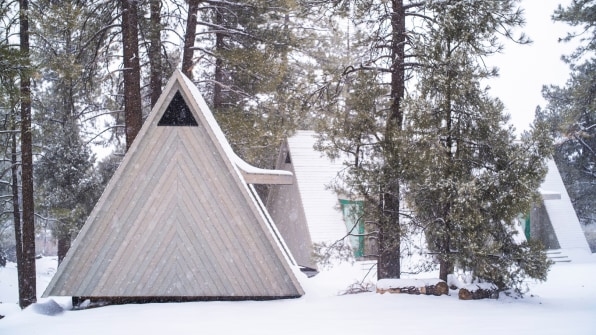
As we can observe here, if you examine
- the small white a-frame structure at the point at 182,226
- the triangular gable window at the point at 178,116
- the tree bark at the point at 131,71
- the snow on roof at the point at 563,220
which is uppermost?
the tree bark at the point at 131,71

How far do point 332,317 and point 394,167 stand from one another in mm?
2913

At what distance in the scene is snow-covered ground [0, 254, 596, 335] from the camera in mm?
5922

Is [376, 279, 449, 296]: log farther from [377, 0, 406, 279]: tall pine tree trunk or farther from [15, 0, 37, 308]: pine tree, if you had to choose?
[15, 0, 37, 308]: pine tree

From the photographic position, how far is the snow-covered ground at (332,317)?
5.92 metres

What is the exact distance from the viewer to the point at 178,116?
7.68 metres

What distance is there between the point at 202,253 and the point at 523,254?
198 inches

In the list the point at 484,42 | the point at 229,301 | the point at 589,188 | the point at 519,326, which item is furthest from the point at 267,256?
the point at 589,188

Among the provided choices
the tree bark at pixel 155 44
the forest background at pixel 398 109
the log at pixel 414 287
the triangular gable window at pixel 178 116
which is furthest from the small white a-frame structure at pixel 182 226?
the tree bark at pixel 155 44

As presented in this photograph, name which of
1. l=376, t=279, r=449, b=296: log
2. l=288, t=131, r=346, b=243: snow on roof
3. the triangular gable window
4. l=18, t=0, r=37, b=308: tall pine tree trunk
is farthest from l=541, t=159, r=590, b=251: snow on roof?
l=18, t=0, r=37, b=308: tall pine tree trunk

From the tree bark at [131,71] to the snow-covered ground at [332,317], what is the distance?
12.8ft

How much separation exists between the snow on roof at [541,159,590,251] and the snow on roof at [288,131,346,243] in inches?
325

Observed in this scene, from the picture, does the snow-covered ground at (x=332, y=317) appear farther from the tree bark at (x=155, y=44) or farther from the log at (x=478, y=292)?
the tree bark at (x=155, y=44)

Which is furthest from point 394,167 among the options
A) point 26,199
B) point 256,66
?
point 26,199

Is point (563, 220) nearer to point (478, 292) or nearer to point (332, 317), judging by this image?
point (478, 292)
